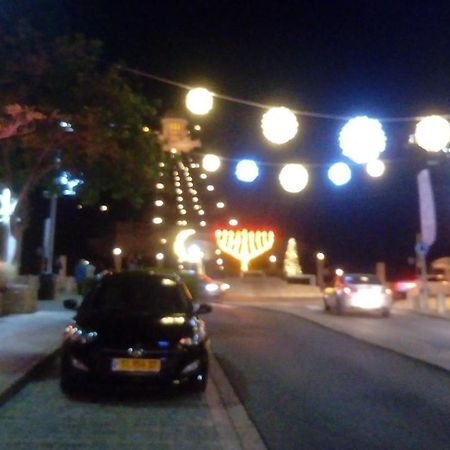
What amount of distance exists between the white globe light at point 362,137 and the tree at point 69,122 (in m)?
5.50

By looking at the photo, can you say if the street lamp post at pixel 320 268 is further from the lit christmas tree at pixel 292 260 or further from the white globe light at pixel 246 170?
the white globe light at pixel 246 170

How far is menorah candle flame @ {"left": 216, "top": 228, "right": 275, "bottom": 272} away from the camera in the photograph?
84688 mm

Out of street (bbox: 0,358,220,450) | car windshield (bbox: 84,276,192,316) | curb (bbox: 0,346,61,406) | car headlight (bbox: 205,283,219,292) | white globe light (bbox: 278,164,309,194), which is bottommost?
street (bbox: 0,358,220,450)

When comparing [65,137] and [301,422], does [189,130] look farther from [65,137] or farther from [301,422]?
[301,422]

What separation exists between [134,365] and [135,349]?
0.19m

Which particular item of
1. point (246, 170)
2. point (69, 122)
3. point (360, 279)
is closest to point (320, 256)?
point (360, 279)

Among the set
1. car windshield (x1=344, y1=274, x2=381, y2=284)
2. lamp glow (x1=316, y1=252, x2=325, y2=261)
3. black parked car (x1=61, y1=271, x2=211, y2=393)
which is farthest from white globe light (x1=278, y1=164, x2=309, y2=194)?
lamp glow (x1=316, y1=252, x2=325, y2=261)

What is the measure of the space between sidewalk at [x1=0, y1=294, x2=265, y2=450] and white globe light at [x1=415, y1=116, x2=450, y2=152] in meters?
6.13

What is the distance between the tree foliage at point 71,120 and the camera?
2034 cm

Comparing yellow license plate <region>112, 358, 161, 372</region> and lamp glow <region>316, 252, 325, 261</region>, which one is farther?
lamp glow <region>316, 252, 325, 261</region>

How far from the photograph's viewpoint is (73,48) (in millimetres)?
22484

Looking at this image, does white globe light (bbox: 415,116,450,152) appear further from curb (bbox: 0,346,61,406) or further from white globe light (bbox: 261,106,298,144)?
curb (bbox: 0,346,61,406)

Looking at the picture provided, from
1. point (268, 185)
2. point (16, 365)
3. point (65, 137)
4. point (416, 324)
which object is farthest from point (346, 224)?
point (16, 365)

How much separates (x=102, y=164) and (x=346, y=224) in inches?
2121
